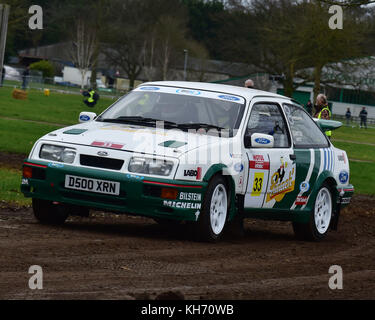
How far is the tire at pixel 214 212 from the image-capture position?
865 centimetres

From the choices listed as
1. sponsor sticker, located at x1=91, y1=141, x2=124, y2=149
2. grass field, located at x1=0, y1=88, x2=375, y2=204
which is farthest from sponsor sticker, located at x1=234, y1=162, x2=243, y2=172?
grass field, located at x1=0, y1=88, x2=375, y2=204

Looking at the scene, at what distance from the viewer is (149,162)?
8.45 meters

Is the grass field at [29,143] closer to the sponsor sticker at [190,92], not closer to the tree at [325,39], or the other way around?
the sponsor sticker at [190,92]

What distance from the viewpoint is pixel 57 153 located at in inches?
347

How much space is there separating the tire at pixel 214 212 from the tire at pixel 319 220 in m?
1.76

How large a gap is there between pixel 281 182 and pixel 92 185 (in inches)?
96.7

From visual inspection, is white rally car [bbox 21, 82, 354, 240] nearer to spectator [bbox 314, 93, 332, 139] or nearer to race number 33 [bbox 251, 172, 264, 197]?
race number 33 [bbox 251, 172, 264, 197]

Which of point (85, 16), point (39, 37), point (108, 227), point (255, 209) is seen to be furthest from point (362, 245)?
point (39, 37)

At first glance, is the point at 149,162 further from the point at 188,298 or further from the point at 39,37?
the point at 39,37

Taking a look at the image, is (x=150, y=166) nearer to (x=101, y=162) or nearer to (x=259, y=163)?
(x=101, y=162)

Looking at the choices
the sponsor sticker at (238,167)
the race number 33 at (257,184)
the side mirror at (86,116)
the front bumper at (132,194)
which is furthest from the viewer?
the side mirror at (86,116)

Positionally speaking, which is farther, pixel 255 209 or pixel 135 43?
pixel 135 43

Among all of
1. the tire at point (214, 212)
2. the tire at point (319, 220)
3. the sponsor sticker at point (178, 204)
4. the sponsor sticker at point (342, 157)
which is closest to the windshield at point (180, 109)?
the tire at point (214, 212)

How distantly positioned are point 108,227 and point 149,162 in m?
1.50
